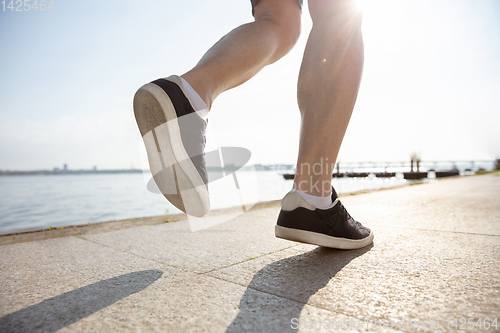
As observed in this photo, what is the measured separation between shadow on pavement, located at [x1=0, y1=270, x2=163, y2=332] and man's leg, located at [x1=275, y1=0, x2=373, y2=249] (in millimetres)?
424

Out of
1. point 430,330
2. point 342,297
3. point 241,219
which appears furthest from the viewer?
point 241,219

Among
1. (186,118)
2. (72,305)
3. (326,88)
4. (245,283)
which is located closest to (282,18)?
(326,88)

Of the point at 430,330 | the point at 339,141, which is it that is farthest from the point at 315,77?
the point at 430,330

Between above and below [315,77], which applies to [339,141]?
below

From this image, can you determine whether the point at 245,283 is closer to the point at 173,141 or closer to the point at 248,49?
the point at 173,141

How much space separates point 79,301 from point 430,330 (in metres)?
0.64

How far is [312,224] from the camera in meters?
0.89

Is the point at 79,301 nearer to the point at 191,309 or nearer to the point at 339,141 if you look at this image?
the point at 191,309

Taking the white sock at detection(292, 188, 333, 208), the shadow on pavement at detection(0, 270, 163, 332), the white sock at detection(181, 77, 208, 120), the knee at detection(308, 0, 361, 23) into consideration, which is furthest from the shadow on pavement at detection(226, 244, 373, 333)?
the knee at detection(308, 0, 361, 23)

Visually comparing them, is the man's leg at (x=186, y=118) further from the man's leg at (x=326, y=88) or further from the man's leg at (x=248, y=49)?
the man's leg at (x=326, y=88)

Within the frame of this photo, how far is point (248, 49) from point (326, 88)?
32 cm

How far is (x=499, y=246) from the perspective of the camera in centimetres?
100

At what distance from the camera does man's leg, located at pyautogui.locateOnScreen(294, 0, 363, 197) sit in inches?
36.0

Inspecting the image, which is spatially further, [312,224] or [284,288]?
[312,224]
